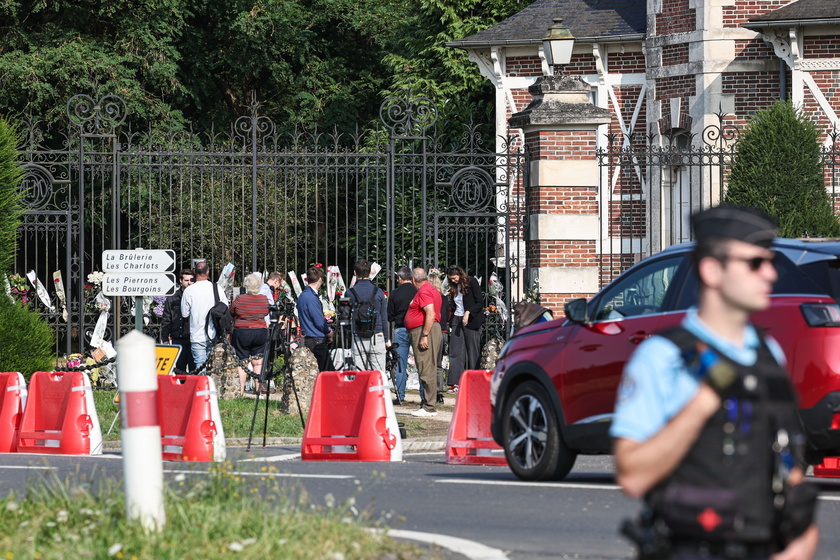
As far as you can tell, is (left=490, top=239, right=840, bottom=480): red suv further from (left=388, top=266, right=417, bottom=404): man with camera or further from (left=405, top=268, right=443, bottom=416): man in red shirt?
(left=388, top=266, right=417, bottom=404): man with camera

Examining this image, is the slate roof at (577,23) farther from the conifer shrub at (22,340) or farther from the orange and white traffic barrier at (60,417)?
the orange and white traffic barrier at (60,417)

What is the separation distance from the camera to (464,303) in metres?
19.3

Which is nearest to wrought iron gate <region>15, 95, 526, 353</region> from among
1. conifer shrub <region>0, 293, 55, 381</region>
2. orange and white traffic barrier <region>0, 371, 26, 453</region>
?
conifer shrub <region>0, 293, 55, 381</region>

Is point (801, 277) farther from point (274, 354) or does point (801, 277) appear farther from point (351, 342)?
point (351, 342)

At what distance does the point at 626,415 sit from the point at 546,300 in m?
15.0

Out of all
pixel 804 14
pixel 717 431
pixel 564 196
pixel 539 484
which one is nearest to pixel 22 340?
pixel 564 196

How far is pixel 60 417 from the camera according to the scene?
43.7 ft

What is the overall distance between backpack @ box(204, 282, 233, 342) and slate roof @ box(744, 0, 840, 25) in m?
11.5

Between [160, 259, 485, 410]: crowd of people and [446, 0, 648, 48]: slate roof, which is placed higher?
[446, 0, 648, 48]: slate roof

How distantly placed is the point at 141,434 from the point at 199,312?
1235 cm

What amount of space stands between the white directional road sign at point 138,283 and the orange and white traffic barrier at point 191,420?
5.74 feet

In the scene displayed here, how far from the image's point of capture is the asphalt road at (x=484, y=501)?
7.24 meters

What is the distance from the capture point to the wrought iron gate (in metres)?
19.0

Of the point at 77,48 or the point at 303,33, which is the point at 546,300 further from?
the point at 303,33
